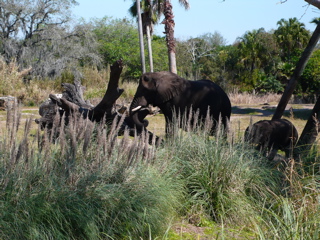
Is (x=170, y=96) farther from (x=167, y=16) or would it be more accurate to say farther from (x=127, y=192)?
(x=167, y=16)

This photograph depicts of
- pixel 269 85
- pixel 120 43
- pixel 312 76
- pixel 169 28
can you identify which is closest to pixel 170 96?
Answer: pixel 169 28

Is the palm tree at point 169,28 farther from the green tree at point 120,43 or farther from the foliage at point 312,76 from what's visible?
the green tree at point 120,43

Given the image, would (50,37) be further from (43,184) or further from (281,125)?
(43,184)

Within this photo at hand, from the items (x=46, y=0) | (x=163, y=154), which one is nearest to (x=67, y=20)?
(x=46, y=0)

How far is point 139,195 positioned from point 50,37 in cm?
2726

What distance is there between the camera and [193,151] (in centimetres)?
545

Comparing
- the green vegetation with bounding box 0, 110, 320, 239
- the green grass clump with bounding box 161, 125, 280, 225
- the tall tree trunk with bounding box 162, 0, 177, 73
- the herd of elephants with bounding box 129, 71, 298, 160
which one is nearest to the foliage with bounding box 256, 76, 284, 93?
the tall tree trunk with bounding box 162, 0, 177, 73

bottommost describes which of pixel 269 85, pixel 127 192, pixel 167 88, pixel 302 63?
pixel 127 192

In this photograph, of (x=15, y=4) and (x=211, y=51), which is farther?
(x=211, y=51)

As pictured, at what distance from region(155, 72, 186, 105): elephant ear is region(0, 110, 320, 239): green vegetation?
12.3 feet

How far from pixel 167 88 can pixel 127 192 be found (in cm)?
512

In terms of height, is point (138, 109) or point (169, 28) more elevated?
point (169, 28)

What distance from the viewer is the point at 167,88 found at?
903 centimetres

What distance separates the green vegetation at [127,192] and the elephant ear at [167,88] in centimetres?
376
